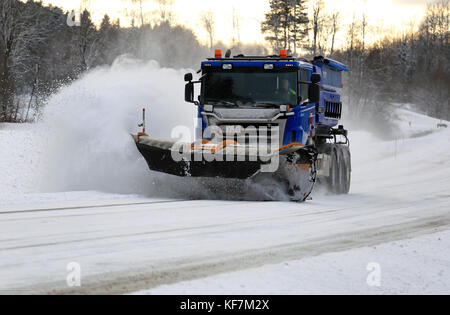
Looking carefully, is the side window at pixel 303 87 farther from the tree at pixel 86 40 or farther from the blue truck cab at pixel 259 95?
the tree at pixel 86 40

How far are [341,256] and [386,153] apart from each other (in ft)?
82.2

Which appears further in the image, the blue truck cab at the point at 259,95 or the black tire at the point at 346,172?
the black tire at the point at 346,172

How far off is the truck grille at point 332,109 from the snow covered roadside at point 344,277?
26.6 feet

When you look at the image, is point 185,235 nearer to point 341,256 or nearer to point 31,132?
point 341,256

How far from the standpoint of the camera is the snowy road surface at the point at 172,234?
489cm

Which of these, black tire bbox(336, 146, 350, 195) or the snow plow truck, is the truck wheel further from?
the snow plow truck

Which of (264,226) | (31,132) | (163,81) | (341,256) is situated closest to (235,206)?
(264,226)

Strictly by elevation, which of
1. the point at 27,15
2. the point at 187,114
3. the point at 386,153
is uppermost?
the point at 27,15

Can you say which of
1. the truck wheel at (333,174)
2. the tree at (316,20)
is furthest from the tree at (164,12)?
the truck wheel at (333,174)

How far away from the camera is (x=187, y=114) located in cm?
1600

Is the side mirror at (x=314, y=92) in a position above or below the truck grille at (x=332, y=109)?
above

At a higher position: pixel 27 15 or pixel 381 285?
pixel 27 15

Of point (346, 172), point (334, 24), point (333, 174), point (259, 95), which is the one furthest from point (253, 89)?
point (334, 24)

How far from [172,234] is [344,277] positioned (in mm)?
2317
